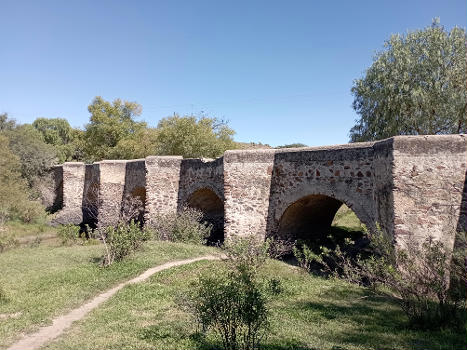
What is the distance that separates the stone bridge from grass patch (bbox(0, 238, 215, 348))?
2621 millimetres

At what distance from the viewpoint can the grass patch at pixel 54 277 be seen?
6488 millimetres

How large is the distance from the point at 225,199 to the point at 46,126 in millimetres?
43138

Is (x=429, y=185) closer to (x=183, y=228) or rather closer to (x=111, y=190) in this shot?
(x=183, y=228)

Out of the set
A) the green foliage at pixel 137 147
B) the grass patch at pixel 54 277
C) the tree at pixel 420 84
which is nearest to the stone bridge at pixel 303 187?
the grass patch at pixel 54 277

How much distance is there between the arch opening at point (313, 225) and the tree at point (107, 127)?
1922 centimetres

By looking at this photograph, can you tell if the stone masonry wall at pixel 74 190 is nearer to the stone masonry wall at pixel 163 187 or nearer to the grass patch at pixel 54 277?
the stone masonry wall at pixel 163 187

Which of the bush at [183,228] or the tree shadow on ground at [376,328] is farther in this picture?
the bush at [183,228]

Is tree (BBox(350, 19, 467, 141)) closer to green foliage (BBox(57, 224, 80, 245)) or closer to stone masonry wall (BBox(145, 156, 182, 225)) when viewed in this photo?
stone masonry wall (BBox(145, 156, 182, 225))

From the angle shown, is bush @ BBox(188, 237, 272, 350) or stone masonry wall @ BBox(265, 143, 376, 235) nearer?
bush @ BBox(188, 237, 272, 350)

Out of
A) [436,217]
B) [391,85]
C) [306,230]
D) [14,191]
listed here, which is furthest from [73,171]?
[436,217]

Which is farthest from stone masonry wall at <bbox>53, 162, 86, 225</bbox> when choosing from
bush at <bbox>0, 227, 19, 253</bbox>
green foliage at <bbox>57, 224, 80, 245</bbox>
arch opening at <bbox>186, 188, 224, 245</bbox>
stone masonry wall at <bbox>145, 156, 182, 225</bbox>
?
arch opening at <bbox>186, 188, 224, 245</bbox>

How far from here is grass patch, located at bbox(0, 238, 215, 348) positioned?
649cm

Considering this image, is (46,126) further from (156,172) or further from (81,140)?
(156,172)

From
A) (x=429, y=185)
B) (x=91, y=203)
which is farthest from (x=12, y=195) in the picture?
(x=429, y=185)
